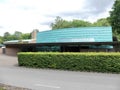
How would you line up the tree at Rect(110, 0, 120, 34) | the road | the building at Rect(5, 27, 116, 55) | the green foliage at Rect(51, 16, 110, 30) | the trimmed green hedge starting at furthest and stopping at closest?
1. the green foliage at Rect(51, 16, 110, 30)
2. the tree at Rect(110, 0, 120, 34)
3. the building at Rect(5, 27, 116, 55)
4. the trimmed green hedge
5. the road

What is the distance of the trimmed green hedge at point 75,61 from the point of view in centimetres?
2195

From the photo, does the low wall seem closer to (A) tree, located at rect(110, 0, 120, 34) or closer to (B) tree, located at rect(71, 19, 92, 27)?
(A) tree, located at rect(110, 0, 120, 34)

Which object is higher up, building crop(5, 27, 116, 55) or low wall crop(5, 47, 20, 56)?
Answer: building crop(5, 27, 116, 55)

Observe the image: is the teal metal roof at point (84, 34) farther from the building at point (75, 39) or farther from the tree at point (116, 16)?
the tree at point (116, 16)

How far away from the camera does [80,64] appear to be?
76.7 ft

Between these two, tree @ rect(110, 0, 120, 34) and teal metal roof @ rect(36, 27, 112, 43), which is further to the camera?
tree @ rect(110, 0, 120, 34)

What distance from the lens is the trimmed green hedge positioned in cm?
2195

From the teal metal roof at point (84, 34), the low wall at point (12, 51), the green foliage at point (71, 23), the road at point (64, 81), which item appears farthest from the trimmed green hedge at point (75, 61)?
the green foliage at point (71, 23)

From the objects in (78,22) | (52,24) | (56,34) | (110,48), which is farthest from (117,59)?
(52,24)

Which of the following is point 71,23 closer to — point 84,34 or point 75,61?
point 84,34

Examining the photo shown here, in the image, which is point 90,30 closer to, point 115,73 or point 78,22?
point 115,73

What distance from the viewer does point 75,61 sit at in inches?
937

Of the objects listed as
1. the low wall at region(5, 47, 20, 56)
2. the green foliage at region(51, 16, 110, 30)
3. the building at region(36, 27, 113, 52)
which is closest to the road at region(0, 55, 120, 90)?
the building at region(36, 27, 113, 52)

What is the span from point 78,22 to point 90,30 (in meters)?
68.3
